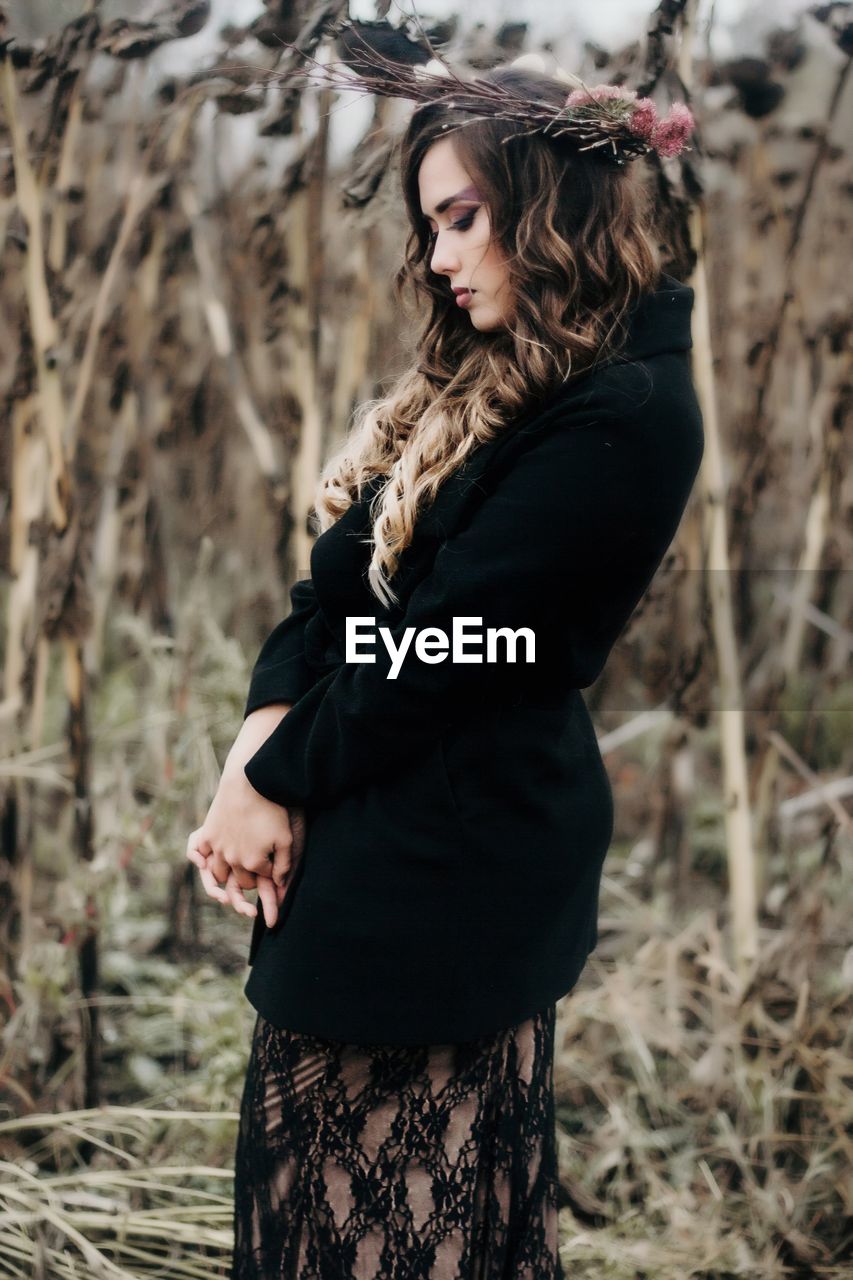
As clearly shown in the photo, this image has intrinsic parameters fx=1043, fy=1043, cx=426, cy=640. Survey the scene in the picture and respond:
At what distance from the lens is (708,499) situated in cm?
170

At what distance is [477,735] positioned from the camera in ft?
3.35

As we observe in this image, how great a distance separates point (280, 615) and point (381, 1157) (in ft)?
4.05

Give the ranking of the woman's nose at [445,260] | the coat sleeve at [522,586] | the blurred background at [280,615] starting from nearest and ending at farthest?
the coat sleeve at [522,586] < the woman's nose at [445,260] < the blurred background at [280,615]

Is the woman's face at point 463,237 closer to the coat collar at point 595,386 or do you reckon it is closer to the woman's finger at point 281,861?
the coat collar at point 595,386

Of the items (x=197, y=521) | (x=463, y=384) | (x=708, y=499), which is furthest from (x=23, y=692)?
(x=708, y=499)

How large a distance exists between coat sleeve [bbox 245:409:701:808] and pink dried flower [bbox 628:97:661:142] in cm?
30

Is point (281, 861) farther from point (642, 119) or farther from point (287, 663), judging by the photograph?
point (642, 119)

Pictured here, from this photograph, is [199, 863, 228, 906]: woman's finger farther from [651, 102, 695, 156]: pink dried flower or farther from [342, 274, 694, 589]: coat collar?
[651, 102, 695, 156]: pink dried flower

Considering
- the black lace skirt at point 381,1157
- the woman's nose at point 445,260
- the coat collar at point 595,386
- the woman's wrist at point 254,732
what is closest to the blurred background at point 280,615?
the woman's nose at point 445,260

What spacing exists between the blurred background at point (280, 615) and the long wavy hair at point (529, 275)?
22cm

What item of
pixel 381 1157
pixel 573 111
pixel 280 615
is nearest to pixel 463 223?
pixel 573 111

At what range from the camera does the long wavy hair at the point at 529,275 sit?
1.01m

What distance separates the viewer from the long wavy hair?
1.01 meters

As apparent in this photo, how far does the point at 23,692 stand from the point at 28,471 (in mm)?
375
